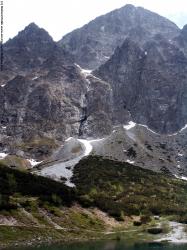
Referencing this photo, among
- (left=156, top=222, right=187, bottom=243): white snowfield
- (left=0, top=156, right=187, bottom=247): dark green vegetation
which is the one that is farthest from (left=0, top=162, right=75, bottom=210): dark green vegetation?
(left=156, top=222, right=187, bottom=243): white snowfield

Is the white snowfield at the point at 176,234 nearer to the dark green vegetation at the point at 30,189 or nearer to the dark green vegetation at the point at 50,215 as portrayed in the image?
the dark green vegetation at the point at 50,215

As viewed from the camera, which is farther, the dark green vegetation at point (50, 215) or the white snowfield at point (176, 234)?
the white snowfield at point (176, 234)

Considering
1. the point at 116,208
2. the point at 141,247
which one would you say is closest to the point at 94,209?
the point at 116,208

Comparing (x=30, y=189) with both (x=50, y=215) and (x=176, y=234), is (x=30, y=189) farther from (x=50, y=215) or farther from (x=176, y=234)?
(x=176, y=234)

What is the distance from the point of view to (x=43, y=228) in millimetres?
115812

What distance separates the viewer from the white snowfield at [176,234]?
119738 mm

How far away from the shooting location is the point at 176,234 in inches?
5113

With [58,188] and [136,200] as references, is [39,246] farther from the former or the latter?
[136,200]

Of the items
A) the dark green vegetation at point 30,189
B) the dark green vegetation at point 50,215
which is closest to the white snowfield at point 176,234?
the dark green vegetation at point 50,215

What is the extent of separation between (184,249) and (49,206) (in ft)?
151

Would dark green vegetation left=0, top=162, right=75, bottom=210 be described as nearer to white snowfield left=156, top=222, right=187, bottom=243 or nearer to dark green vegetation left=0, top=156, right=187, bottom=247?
dark green vegetation left=0, top=156, right=187, bottom=247

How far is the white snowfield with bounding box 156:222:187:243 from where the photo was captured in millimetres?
119738

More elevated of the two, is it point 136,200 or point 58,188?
point 58,188

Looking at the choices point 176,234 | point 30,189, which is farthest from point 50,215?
point 176,234
